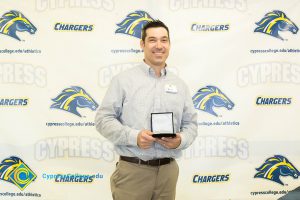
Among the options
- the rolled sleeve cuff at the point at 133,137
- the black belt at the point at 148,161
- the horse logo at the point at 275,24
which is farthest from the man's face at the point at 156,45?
the horse logo at the point at 275,24

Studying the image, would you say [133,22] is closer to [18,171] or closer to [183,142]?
[183,142]

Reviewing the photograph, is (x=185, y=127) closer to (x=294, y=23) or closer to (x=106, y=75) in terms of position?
(x=106, y=75)

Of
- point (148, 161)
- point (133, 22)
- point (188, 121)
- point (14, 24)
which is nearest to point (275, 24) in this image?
point (133, 22)

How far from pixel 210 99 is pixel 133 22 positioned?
961 millimetres

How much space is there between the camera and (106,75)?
2826 mm

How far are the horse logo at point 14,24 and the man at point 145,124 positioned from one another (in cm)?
132

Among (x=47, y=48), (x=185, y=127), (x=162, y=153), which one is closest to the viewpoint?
(x=162, y=153)

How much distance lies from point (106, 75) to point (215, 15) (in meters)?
1.10

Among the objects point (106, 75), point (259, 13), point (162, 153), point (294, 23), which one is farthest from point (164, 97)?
point (294, 23)

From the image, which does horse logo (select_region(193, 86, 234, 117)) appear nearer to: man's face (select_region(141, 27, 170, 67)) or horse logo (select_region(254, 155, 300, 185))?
horse logo (select_region(254, 155, 300, 185))

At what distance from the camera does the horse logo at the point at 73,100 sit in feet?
9.21

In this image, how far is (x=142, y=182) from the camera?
1.81 metres

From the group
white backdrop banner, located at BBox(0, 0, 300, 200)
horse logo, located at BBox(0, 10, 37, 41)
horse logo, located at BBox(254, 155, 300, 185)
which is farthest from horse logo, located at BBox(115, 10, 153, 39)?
horse logo, located at BBox(254, 155, 300, 185)

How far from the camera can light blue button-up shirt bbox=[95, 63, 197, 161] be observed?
1.81 m
